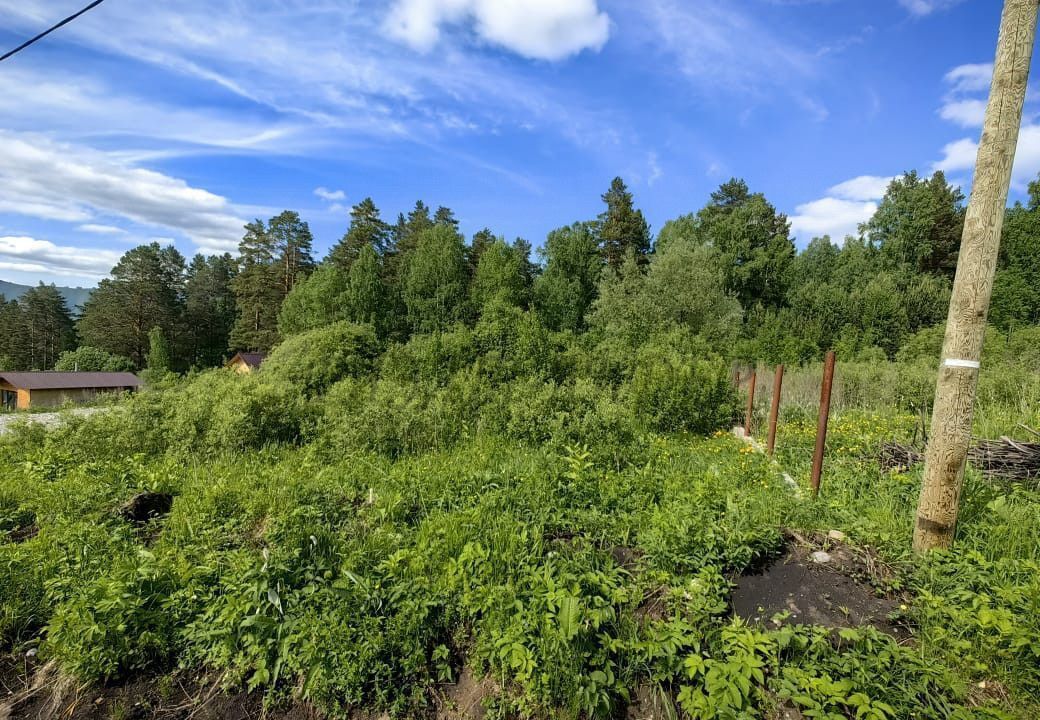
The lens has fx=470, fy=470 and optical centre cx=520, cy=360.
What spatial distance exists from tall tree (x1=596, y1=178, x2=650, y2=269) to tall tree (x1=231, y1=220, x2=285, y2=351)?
81.8 ft

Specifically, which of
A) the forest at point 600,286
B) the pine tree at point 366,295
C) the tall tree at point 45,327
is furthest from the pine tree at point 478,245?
the tall tree at point 45,327

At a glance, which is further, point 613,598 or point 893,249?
point 893,249

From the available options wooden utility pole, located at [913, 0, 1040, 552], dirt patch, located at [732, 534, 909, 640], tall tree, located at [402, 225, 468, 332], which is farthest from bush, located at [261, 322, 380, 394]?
tall tree, located at [402, 225, 468, 332]

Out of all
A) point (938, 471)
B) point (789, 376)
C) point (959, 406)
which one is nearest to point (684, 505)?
point (938, 471)

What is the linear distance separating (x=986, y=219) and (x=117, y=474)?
796cm

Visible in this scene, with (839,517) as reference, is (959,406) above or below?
above

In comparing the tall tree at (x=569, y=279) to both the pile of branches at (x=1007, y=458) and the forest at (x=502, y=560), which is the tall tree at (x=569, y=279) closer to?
the forest at (x=502, y=560)

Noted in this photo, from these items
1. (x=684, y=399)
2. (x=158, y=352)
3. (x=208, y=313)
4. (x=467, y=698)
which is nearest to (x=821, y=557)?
(x=467, y=698)

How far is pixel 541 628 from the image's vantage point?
2.58m

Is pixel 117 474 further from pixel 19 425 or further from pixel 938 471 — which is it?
pixel 938 471

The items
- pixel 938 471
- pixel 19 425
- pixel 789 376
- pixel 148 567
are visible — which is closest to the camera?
pixel 938 471

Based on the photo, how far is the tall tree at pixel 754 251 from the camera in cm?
3188

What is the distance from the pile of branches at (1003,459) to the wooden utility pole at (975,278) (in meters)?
1.68

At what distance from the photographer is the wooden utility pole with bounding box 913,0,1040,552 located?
2742 mm
